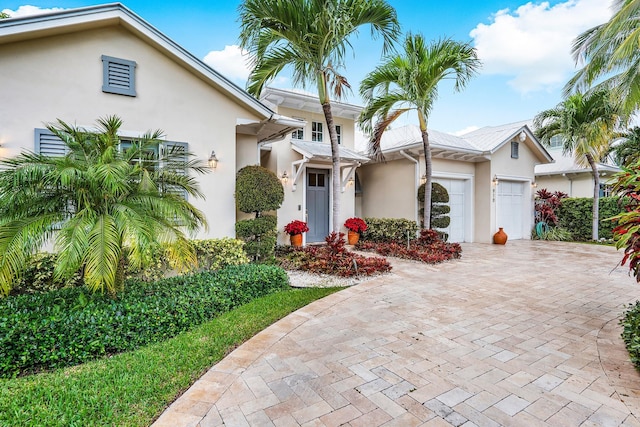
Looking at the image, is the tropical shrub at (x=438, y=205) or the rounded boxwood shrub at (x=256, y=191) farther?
the tropical shrub at (x=438, y=205)

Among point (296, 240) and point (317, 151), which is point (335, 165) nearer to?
point (317, 151)

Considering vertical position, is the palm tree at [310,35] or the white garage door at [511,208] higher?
the palm tree at [310,35]

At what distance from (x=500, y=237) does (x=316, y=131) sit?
8704 mm

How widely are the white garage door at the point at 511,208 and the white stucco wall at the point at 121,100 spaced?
11.5 m

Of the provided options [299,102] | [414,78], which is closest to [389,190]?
[299,102]

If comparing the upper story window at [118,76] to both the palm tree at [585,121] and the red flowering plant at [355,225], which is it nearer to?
the red flowering plant at [355,225]

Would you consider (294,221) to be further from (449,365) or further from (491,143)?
(491,143)

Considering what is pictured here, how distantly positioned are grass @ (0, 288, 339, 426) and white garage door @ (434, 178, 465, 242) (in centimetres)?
1138

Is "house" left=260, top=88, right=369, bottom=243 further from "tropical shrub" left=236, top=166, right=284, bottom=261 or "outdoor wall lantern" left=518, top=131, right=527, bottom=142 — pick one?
"outdoor wall lantern" left=518, top=131, right=527, bottom=142

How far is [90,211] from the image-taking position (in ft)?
12.7

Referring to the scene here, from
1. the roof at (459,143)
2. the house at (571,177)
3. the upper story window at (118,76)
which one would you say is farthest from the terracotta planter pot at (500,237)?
the upper story window at (118,76)

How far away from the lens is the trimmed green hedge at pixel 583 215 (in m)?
14.3

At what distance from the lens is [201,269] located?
6977mm

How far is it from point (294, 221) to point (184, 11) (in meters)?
7.91
